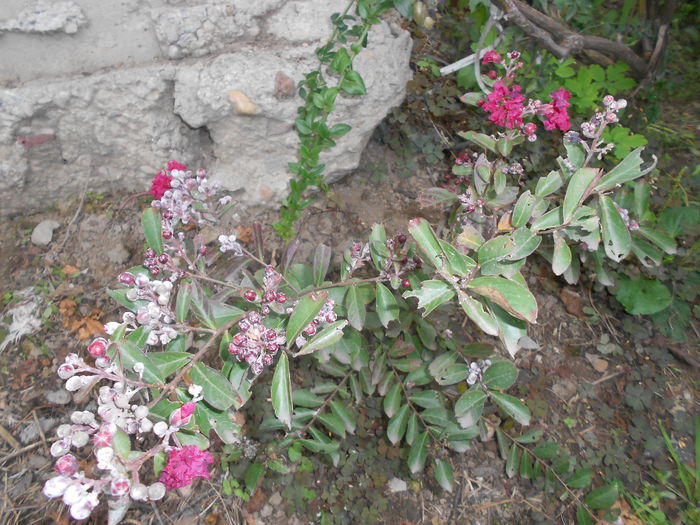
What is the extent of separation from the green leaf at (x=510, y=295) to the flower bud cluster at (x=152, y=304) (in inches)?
25.1

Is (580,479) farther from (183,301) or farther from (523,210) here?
(183,301)

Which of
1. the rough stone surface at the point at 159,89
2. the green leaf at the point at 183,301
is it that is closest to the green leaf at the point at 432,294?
the green leaf at the point at 183,301

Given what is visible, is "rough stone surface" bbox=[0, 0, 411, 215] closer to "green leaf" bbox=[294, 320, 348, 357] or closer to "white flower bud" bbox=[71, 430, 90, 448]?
"green leaf" bbox=[294, 320, 348, 357]

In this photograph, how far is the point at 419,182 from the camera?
2.35 meters

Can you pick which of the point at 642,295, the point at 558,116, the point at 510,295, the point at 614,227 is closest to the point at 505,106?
the point at 558,116

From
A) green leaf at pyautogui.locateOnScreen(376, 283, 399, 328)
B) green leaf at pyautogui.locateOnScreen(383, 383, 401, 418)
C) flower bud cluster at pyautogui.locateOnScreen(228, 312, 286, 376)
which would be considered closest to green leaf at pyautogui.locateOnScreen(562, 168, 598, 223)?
green leaf at pyautogui.locateOnScreen(376, 283, 399, 328)

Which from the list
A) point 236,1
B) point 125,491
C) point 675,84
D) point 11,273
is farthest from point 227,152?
point 675,84

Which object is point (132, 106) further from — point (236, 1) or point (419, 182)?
point (419, 182)

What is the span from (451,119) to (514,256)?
5.37 feet

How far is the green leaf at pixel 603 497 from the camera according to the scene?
1.60 metres

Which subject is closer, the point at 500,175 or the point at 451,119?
the point at 500,175

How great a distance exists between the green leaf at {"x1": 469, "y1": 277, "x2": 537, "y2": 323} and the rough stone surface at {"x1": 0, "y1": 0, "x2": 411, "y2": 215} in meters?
1.26

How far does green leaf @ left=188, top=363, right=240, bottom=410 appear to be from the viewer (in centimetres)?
99

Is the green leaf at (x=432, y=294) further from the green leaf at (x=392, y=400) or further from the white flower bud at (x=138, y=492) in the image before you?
the green leaf at (x=392, y=400)
